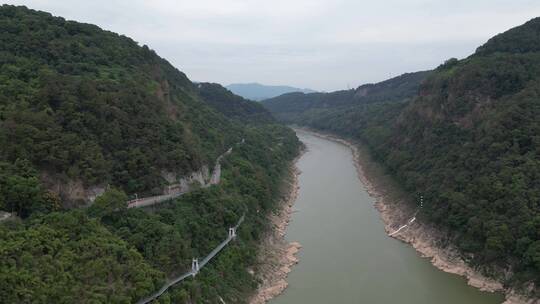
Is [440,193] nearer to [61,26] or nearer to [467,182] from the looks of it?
[467,182]

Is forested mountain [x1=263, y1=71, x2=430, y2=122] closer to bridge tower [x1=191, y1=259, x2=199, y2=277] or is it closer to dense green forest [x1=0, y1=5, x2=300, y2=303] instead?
dense green forest [x1=0, y1=5, x2=300, y2=303]

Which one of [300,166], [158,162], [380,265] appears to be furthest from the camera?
[300,166]

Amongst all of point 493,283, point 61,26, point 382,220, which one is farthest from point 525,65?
point 61,26

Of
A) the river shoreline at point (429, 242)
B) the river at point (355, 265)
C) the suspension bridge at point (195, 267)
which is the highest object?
the suspension bridge at point (195, 267)

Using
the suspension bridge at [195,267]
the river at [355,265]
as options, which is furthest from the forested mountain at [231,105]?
the suspension bridge at [195,267]

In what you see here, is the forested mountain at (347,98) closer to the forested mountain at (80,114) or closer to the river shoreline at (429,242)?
the river shoreline at (429,242)
